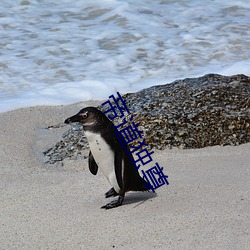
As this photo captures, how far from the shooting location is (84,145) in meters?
4.91

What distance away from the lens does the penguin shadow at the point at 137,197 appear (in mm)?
3719

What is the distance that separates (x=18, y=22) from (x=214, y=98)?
5.49 m

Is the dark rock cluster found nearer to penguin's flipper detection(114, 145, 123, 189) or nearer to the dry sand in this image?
the dry sand

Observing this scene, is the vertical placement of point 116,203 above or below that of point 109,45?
above

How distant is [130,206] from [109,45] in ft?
17.8

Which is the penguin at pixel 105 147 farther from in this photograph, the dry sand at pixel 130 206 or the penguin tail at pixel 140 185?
the dry sand at pixel 130 206

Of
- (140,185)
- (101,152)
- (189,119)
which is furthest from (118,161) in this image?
(189,119)

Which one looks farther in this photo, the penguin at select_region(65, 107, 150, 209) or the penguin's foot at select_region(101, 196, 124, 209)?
the penguin's foot at select_region(101, 196, 124, 209)

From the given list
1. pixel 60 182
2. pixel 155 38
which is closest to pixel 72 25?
pixel 155 38

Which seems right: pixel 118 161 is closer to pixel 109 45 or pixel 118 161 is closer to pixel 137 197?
pixel 137 197

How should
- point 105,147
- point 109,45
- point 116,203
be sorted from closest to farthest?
1. point 105,147
2. point 116,203
3. point 109,45

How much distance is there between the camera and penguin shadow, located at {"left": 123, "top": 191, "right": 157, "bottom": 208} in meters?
3.72

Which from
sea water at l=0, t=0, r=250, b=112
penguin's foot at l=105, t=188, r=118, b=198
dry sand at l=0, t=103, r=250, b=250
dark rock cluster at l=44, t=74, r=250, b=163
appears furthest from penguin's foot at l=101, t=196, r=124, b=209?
sea water at l=0, t=0, r=250, b=112

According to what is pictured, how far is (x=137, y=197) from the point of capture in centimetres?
383
